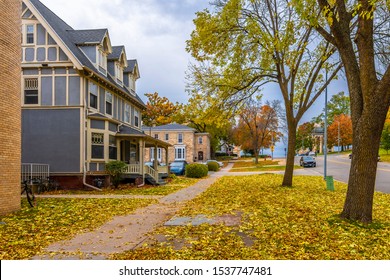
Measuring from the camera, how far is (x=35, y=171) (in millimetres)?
18406

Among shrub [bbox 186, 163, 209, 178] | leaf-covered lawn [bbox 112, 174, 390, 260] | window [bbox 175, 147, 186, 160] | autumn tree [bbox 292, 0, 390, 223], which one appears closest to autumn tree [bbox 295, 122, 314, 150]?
window [bbox 175, 147, 186, 160]

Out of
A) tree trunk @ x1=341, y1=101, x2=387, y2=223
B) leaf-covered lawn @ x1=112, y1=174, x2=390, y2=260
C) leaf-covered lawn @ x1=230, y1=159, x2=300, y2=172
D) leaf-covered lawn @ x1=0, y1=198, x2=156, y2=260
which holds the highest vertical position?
tree trunk @ x1=341, y1=101, x2=387, y2=223

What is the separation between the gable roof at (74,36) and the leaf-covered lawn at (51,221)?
26.2ft

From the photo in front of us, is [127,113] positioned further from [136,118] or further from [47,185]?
[47,185]

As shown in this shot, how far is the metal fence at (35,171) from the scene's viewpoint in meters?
18.2

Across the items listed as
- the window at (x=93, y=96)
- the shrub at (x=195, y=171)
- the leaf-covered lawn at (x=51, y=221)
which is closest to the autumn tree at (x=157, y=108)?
the shrub at (x=195, y=171)

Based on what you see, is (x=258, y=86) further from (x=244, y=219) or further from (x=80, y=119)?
(x=244, y=219)

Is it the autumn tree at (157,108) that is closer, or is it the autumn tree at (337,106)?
the autumn tree at (157,108)

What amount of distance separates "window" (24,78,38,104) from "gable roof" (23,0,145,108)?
2.69 metres

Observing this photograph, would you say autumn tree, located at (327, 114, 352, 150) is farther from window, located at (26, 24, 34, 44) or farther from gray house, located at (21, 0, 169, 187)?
window, located at (26, 24, 34, 44)

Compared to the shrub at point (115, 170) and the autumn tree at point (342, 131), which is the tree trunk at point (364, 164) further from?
the autumn tree at point (342, 131)

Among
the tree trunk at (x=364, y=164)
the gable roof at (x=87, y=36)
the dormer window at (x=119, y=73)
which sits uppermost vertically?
the gable roof at (x=87, y=36)

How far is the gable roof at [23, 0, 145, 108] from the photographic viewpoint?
18.5 meters

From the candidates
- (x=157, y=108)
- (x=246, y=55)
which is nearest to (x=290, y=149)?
(x=246, y=55)
